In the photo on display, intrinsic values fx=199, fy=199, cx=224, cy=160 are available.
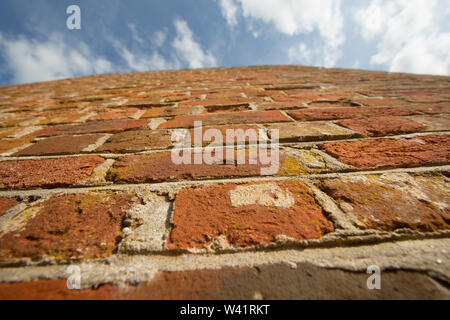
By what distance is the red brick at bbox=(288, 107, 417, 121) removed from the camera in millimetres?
733

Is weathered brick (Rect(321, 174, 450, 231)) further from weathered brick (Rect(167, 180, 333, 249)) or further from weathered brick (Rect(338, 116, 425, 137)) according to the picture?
weathered brick (Rect(338, 116, 425, 137))

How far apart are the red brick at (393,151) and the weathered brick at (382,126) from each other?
0.15 ft

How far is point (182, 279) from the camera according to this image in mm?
286

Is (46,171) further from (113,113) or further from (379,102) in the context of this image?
(379,102)

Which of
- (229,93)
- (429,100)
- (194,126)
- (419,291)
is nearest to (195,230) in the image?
(419,291)

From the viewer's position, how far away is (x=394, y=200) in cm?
39

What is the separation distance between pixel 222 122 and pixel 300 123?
10.8 inches

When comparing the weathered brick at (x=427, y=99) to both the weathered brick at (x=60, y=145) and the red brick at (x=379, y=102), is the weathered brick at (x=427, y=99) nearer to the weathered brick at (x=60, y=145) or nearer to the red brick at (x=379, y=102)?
the red brick at (x=379, y=102)

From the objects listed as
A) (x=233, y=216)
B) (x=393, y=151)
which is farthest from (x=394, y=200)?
(x=233, y=216)

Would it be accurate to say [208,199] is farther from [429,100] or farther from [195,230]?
[429,100]

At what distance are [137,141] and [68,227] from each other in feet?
1.06

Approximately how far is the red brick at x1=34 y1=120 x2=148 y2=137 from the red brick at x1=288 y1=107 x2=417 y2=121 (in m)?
0.61

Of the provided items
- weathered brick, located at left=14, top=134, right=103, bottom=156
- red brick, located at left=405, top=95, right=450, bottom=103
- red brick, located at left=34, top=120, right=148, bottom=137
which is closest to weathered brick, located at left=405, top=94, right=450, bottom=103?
red brick, located at left=405, top=95, right=450, bottom=103
